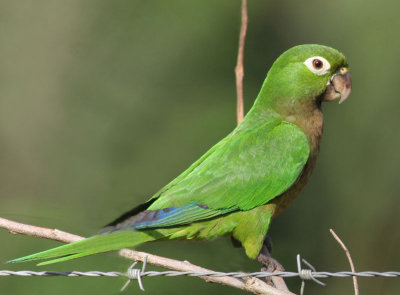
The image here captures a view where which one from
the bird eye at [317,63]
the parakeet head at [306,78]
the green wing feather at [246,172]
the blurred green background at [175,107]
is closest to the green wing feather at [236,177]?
the green wing feather at [246,172]

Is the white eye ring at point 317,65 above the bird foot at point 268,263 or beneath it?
above

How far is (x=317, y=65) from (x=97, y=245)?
167 cm

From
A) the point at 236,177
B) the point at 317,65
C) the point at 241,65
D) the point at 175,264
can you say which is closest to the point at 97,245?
the point at 175,264

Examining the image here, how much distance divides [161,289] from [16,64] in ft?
18.1

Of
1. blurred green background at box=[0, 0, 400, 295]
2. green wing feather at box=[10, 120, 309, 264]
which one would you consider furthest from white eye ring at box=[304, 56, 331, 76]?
blurred green background at box=[0, 0, 400, 295]

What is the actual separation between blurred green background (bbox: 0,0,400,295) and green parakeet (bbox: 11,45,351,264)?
4328 millimetres

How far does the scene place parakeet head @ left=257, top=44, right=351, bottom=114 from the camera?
12.6 feet

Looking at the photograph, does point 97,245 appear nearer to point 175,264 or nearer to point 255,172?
point 175,264

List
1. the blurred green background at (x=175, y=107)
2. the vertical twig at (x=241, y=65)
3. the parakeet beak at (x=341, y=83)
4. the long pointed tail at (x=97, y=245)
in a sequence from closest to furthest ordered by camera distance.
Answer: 1. the long pointed tail at (x=97, y=245)
2. the vertical twig at (x=241, y=65)
3. the parakeet beak at (x=341, y=83)
4. the blurred green background at (x=175, y=107)

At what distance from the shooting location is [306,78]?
12.6 ft

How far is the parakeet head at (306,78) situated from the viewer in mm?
3844

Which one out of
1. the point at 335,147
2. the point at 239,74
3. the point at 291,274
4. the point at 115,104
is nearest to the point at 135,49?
the point at 115,104

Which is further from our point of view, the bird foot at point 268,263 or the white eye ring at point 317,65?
the white eye ring at point 317,65

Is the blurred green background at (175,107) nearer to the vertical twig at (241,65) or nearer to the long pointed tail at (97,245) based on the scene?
the vertical twig at (241,65)
